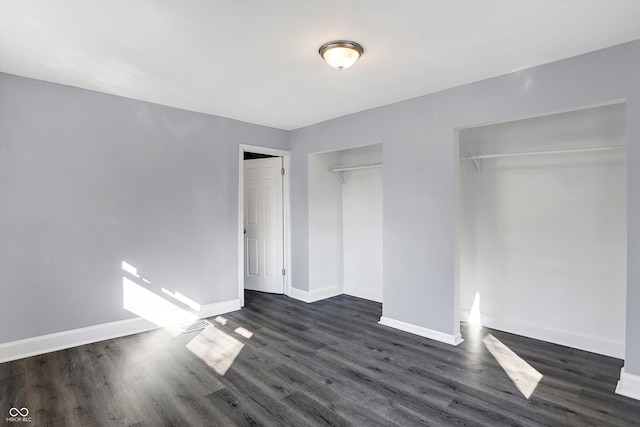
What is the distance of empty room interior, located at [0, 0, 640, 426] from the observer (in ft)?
7.03

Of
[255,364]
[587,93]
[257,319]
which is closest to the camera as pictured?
[587,93]

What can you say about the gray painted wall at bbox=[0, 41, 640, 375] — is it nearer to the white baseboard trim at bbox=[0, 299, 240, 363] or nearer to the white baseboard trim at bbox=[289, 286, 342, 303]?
the white baseboard trim at bbox=[0, 299, 240, 363]

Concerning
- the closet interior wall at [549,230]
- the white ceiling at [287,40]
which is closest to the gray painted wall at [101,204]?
the white ceiling at [287,40]

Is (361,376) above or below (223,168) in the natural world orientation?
below

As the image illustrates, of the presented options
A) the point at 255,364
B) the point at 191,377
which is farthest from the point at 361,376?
the point at 191,377

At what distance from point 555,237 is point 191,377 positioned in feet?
11.5

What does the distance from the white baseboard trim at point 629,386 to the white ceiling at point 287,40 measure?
2.34 meters

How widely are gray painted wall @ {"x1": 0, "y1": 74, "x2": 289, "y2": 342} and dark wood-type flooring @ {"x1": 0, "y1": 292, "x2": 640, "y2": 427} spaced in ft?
1.89

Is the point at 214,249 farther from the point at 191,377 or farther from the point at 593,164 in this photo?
the point at 593,164

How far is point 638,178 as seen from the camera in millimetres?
2279

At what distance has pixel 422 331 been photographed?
3.41 meters

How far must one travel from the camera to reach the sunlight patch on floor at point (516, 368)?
7.97 feet

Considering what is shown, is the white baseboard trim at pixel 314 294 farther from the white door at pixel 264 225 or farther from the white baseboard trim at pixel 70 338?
the white baseboard trim at pixel 70 338

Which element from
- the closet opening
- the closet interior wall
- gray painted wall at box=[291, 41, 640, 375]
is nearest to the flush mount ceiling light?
gray painted wall at box=[291, 41, 640, 375]
